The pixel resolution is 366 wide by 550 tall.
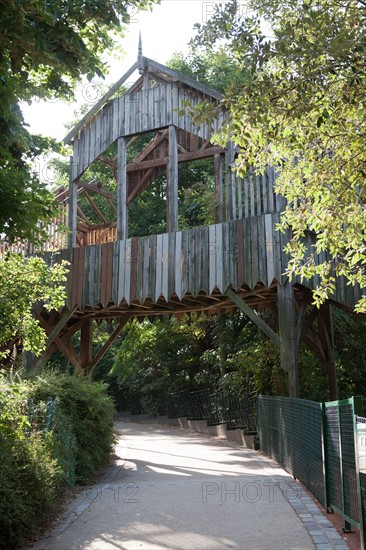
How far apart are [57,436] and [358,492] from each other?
4.29 metres

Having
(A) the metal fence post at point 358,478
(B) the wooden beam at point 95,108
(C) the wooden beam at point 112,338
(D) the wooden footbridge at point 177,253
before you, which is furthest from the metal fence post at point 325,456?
(B) the wooden beam at point 95,108

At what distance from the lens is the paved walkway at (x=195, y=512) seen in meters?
5.87

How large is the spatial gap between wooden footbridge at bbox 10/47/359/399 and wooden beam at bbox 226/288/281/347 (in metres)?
0.02

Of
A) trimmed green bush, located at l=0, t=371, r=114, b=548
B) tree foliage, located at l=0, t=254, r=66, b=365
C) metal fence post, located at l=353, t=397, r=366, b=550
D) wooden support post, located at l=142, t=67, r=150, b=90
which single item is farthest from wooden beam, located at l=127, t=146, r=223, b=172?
metal fence post, located at l=353, t=397, r=366, b=550

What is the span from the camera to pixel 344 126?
7.53 meters

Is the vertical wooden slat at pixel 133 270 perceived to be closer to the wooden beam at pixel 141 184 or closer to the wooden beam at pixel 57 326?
the wooden beam at pixel 57 326

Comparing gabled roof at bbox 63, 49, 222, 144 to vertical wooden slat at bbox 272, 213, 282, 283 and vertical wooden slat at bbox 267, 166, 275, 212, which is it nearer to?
vertical wooden slat at bbox 267, 166, 275, 212

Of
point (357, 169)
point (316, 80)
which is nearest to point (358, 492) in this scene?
point (357, 169)

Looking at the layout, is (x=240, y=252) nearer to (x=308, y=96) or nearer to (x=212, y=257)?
Result: (x=212, y=257)

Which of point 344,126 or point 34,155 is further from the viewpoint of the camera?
point 34,155

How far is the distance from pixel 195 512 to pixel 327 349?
331 inches

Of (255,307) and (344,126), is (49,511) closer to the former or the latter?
(344,126)

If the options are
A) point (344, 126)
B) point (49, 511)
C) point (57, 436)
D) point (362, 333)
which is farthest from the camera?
point (362, 333)

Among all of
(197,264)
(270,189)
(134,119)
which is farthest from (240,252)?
(134,119)
